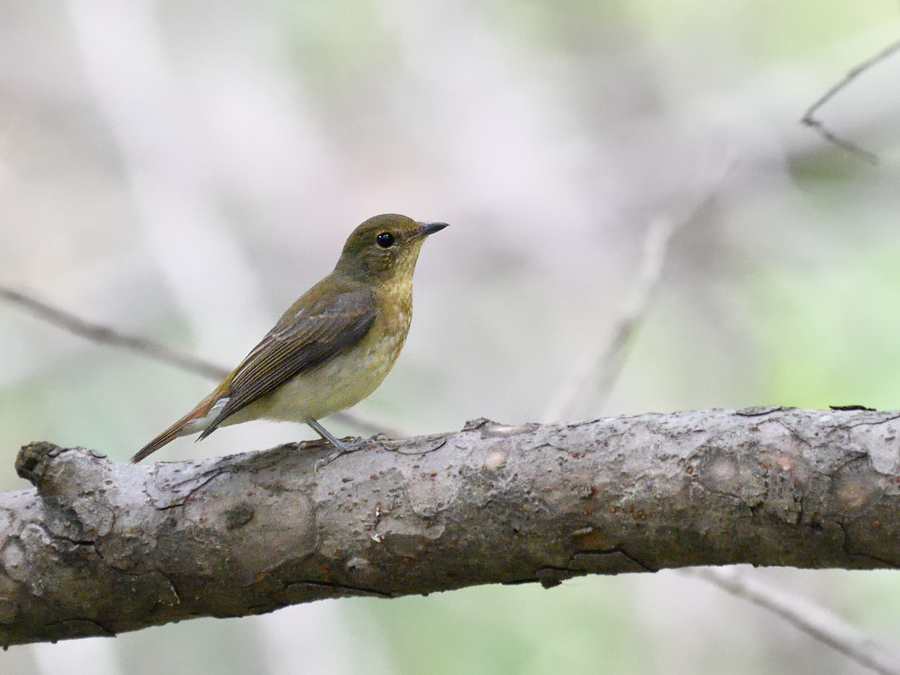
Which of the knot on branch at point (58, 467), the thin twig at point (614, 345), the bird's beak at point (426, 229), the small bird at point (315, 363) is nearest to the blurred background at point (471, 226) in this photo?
the thin twig at point (614, 345)

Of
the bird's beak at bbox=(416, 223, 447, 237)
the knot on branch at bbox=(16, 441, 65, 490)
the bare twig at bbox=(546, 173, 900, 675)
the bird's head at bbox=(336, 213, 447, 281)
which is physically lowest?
the knot on branch at bbox=(16, 441, 65, 490)

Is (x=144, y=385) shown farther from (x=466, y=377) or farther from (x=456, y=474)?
(x=456, y=474)

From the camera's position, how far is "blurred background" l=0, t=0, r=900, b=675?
6723 millimetres

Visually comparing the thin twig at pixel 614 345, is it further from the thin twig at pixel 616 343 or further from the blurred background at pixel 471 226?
the blurred background at pixel 471 226

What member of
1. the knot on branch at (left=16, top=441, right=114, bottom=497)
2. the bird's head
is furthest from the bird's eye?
the knot on branch at (left=16, top=441, right=114, bottom=497)

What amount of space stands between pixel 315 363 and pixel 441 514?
57.5 inches

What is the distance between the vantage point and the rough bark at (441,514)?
2.54 m

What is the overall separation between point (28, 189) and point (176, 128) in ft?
4.82

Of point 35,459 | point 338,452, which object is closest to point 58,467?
point 35,459

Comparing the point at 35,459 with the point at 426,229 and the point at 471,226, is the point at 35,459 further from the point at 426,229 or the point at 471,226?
the point at 471,226

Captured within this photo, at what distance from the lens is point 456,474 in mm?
2883

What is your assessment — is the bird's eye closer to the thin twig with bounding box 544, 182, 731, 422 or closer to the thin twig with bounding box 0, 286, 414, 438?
the thin twig with bounding box 0, 286, 414, 438

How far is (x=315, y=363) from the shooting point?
414 centimetres

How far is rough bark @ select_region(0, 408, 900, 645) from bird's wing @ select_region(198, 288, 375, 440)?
684 mm
